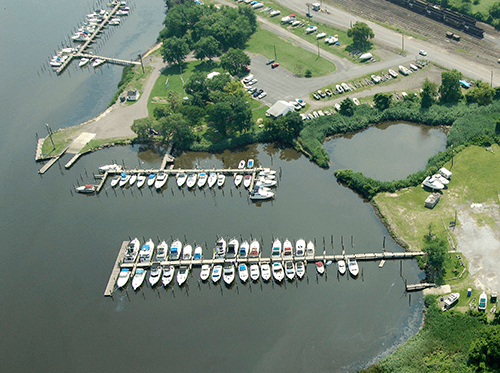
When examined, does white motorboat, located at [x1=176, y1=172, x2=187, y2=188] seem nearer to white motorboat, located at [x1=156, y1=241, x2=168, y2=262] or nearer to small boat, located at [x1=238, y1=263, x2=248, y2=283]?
white motorboat, located at [x1=156, y1=241, x2=168, y2=262]

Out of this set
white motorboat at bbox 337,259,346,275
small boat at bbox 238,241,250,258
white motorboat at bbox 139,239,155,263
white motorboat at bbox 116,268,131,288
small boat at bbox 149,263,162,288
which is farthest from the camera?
white motorboat at bbox 139,239,155,263

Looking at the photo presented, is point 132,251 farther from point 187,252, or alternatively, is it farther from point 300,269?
point 300,269

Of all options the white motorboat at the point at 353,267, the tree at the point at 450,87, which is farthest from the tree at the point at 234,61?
the white motorboat at the point at 353,267

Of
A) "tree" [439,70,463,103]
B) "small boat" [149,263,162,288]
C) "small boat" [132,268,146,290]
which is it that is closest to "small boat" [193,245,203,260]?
"small boat" [149,263,162,288]

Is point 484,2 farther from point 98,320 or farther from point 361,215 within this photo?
point 98,320

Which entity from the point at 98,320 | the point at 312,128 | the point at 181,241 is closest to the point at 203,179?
the point at 181,241

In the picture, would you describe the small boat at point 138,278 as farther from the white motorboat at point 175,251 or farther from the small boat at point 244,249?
the small boat at point 244,249

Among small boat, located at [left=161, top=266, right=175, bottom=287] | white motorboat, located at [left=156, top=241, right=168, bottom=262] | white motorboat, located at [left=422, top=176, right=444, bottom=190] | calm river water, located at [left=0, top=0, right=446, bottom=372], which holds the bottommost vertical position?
calm river water, located at [left=0, top=0, right=446, bottom=372]
